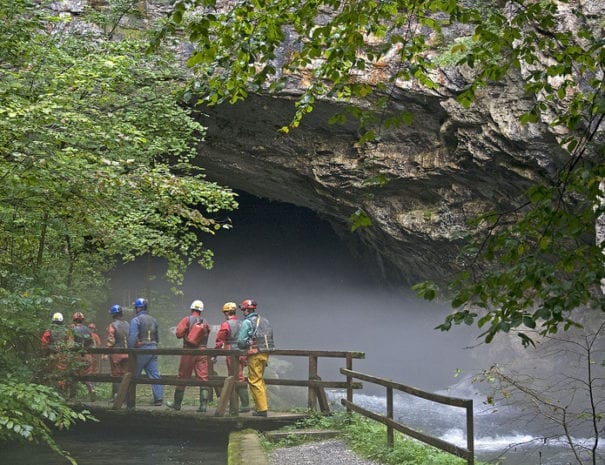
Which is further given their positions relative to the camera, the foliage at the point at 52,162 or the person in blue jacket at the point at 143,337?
the person in blue jacket at the point at 143,337

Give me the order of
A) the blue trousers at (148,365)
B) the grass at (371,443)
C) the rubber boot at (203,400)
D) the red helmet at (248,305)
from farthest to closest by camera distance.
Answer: the blue trousers at (148,365)
the rubber boot at (203,400)
the red helmet at (248,305)
the grass at (371,443)

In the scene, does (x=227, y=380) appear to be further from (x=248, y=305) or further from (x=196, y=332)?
(x=196, y=332)

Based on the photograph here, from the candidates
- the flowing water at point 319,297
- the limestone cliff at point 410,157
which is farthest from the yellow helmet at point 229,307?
the flowing water at point 319,297

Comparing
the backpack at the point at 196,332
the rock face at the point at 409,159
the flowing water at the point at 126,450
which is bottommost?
the flowing water at the point at 126,450

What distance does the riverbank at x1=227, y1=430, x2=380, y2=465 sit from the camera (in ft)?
24.7

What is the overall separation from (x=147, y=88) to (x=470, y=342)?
1842cm

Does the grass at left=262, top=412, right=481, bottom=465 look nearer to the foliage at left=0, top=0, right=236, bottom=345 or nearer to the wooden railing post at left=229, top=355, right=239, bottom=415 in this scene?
the wooden railing post at left=229, top=355, right=239, bottom=415

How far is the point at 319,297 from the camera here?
100.0 ft

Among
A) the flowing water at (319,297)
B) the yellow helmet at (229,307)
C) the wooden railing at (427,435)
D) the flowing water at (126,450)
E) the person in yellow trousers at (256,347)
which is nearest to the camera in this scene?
the wooden railing at (427,435)

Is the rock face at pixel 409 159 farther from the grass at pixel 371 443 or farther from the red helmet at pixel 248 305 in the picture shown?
the grass at pixel 371 443

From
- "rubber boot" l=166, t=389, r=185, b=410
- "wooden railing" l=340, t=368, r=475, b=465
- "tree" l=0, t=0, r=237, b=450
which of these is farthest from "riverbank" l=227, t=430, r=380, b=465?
"tree" l=0, t=0, r=237, b=450

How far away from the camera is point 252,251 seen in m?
29.8

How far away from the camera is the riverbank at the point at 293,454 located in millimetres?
7523

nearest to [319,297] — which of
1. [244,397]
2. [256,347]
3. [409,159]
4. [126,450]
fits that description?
[409,159]
